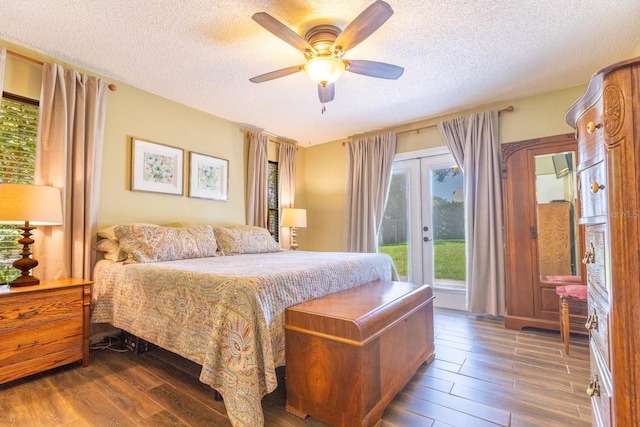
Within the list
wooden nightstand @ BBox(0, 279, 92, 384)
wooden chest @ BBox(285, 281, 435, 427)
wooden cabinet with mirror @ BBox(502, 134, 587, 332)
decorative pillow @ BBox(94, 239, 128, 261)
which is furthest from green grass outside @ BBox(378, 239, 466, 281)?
wooden nightstand @ BBox(0, 279, 92, 384)

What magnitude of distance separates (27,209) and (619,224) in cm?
301

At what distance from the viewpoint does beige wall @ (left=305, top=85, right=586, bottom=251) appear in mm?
3246

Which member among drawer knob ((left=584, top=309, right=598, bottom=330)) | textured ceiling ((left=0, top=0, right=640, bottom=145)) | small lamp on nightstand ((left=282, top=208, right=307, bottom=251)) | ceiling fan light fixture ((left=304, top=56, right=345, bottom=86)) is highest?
textured ceiling ((left=0, top=0, right=640, bottom=145))

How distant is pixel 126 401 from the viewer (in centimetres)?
178

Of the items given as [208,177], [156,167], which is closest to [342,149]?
[208,177]

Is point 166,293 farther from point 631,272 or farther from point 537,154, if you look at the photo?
point 537,154

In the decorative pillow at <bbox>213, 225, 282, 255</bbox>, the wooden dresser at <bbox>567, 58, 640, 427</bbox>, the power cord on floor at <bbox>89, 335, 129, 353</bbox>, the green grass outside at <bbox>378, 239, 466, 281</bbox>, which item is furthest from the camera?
the green grass outside at <bbox>378, 239, 466, 281</bbox>

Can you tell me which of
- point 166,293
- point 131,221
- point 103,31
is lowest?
point 166,293

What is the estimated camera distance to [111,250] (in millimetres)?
2545

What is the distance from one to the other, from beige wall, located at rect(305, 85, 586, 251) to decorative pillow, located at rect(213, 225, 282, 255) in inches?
60.3

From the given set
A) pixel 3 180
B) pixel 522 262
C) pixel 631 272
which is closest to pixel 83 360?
pixel 3 180

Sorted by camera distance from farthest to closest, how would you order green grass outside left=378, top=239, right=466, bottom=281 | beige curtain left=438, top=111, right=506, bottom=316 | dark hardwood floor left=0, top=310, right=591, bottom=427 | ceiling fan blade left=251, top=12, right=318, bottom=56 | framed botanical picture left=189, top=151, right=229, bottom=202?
green grass outside left=378, top=239, right=466, bottom=281
framed botanical picture left=189, top=151, right=229, bottom=202
beige curtain left=438, top=111, right=506, bottom=316
ceiling fan blade left=251, top=12, right=318, bottom=56
dark hardwood floor left=0, top=310, right=591, bottom=427

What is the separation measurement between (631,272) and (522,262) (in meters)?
2.56

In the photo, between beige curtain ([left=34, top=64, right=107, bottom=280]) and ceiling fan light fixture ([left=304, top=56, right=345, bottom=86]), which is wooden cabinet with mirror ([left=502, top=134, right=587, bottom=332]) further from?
beige curtain ([left=34, top=64, right=107, bottom=280])
